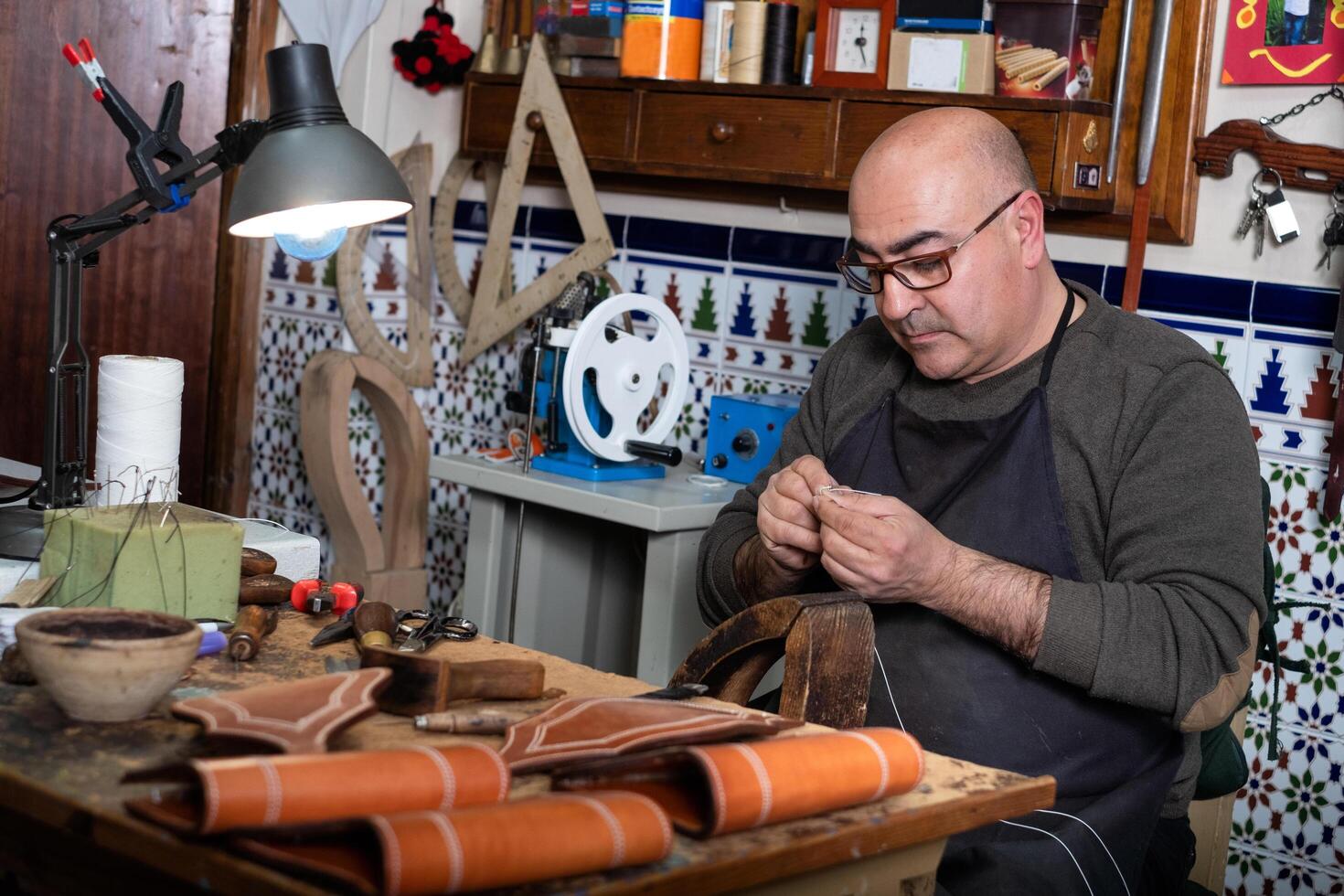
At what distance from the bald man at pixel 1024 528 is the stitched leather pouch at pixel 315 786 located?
0.88 meters

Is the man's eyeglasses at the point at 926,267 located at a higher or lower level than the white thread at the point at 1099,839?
higher

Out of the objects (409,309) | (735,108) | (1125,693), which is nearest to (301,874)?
(1125,693)

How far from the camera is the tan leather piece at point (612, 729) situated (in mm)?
1438

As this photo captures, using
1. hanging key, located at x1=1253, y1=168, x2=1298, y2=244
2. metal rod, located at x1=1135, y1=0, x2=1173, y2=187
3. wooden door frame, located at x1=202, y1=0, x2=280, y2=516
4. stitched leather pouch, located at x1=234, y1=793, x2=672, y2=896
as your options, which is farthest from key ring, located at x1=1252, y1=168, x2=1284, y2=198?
wooden door frame, located at x1=202, y1=0, x2=280, y2=516

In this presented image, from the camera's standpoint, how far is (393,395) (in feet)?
14.6

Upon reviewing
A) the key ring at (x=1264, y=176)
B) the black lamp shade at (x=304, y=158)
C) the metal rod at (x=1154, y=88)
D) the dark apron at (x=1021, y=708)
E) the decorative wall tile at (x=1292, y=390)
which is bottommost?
the dark apron at (x=1021, y=708)

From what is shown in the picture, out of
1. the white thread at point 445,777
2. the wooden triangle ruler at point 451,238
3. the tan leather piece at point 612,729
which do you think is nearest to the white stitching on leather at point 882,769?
the tan leather piece at point 612,729

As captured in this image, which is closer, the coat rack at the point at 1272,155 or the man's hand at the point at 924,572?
the man's hand at the point at 924,572

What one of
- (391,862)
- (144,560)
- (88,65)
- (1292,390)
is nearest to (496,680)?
(144,560)

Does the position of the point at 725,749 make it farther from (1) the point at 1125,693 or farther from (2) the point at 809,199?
(2) the point at 809,199

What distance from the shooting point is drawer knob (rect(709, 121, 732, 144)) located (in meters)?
3.74

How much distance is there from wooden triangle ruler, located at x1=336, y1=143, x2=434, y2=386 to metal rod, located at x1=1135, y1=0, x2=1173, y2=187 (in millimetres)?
2227

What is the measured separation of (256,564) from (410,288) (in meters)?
2.57

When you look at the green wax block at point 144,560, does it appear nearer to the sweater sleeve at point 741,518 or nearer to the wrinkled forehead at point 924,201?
the sweater sleeve at point 741,518
